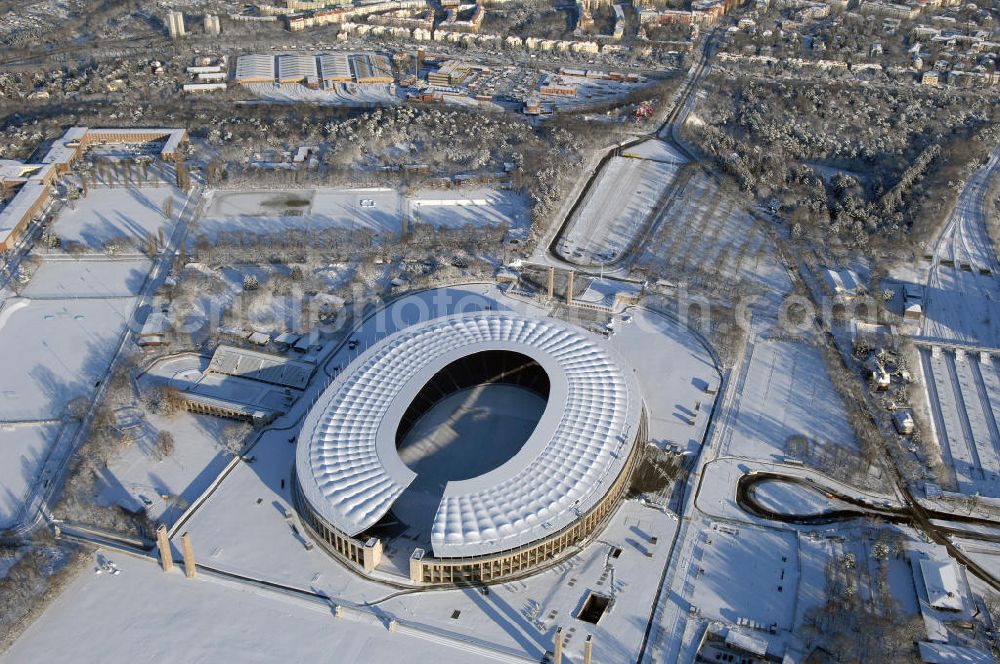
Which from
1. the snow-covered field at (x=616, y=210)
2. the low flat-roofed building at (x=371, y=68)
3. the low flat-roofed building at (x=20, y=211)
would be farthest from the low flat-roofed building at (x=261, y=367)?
the low flat-roofed building at (x=371, y=68)

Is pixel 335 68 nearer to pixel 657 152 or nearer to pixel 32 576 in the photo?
pixel 657 152

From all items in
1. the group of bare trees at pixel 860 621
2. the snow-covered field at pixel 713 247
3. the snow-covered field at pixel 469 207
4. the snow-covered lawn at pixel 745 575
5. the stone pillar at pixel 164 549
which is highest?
the snow-covered field at pixel 469 207

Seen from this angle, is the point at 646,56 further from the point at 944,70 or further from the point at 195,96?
the point at 195,96

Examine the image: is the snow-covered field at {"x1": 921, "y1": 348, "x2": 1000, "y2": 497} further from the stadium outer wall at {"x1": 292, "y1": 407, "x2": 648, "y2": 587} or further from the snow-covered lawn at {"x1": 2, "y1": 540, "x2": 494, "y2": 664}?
the snow-covered lawn at {"x1": 2, "y1": 540, "x2": 494, "y2": 664}

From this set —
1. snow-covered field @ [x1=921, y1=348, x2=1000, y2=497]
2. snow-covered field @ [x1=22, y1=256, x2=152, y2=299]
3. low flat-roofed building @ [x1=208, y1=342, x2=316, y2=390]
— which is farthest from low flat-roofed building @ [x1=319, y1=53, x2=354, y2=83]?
snow-covered field @ [x1=921, y1=348, x2=1000, y2=497]

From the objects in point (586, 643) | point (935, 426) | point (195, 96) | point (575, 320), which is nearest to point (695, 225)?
point (575, 320)

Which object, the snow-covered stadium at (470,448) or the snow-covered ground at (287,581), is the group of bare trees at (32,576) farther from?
the snow-covered stadium at (470,448)
